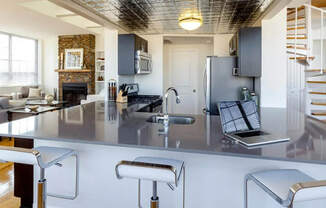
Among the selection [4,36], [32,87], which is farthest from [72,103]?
[4,36]

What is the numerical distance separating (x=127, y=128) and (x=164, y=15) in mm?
2050

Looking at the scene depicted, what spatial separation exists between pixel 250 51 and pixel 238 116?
1834mm

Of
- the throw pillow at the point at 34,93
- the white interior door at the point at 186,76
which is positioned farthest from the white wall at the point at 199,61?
the throw pillow at the point at 34,93

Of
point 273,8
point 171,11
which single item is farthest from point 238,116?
point 171,11

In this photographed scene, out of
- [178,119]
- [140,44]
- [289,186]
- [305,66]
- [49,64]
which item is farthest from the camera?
[49,64]

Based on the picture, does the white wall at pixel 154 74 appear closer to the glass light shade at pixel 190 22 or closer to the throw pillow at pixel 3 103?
the glass light shade at pixel 190 22

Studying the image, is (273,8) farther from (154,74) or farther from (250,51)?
(154,74)

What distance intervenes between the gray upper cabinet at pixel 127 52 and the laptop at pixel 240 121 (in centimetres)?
249

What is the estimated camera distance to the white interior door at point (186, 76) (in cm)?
584

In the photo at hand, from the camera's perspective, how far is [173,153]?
1.78 m

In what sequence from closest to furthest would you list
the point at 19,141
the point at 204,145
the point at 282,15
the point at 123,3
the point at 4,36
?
the point at 204,145
the point at 19,141
the point at 123,3
the point at 282,15
the point at 4,36

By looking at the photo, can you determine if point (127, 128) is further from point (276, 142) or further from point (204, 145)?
point (276, 142)

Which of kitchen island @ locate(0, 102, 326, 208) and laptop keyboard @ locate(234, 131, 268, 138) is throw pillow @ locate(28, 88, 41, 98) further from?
laptop keyboard @ locate(234, 131, 268, 138)

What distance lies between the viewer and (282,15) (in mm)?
3135
